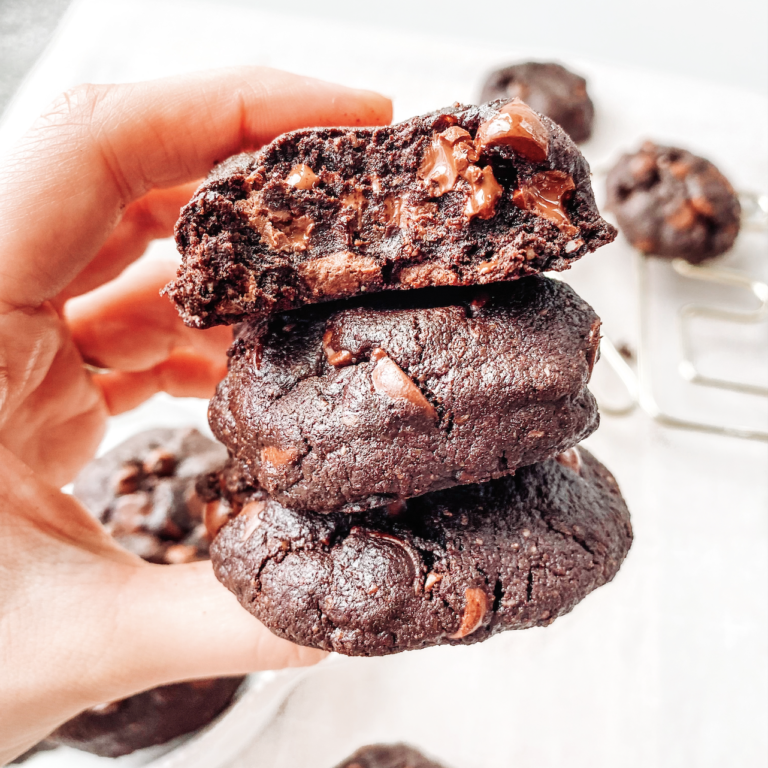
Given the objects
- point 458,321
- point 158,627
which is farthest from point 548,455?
point 158,627

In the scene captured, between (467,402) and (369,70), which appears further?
(369,70)

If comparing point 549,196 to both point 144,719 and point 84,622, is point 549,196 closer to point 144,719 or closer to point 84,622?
point 84,622

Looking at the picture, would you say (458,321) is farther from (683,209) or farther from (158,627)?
(683,209)

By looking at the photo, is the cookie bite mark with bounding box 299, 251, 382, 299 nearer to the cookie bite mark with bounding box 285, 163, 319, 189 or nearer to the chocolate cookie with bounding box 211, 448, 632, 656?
the cookie bite mark with bounding box 285, 163, 319, 189

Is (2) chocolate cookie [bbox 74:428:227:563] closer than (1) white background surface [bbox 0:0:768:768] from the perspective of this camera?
Yes

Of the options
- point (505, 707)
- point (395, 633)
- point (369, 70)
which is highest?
point (369, 70)

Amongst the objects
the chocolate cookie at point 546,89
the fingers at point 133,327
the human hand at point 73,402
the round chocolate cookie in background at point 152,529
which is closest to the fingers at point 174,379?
the fingers at point 133,327

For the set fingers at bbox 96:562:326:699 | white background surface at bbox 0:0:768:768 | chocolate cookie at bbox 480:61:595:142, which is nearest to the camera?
fingers at bbox 96:562:326:699

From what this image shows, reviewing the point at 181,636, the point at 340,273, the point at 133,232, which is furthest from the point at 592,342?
the point at 133,232

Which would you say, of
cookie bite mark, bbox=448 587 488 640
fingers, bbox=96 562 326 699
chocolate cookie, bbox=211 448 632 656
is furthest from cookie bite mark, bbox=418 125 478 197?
fingers, bbox=96 562 326 699
